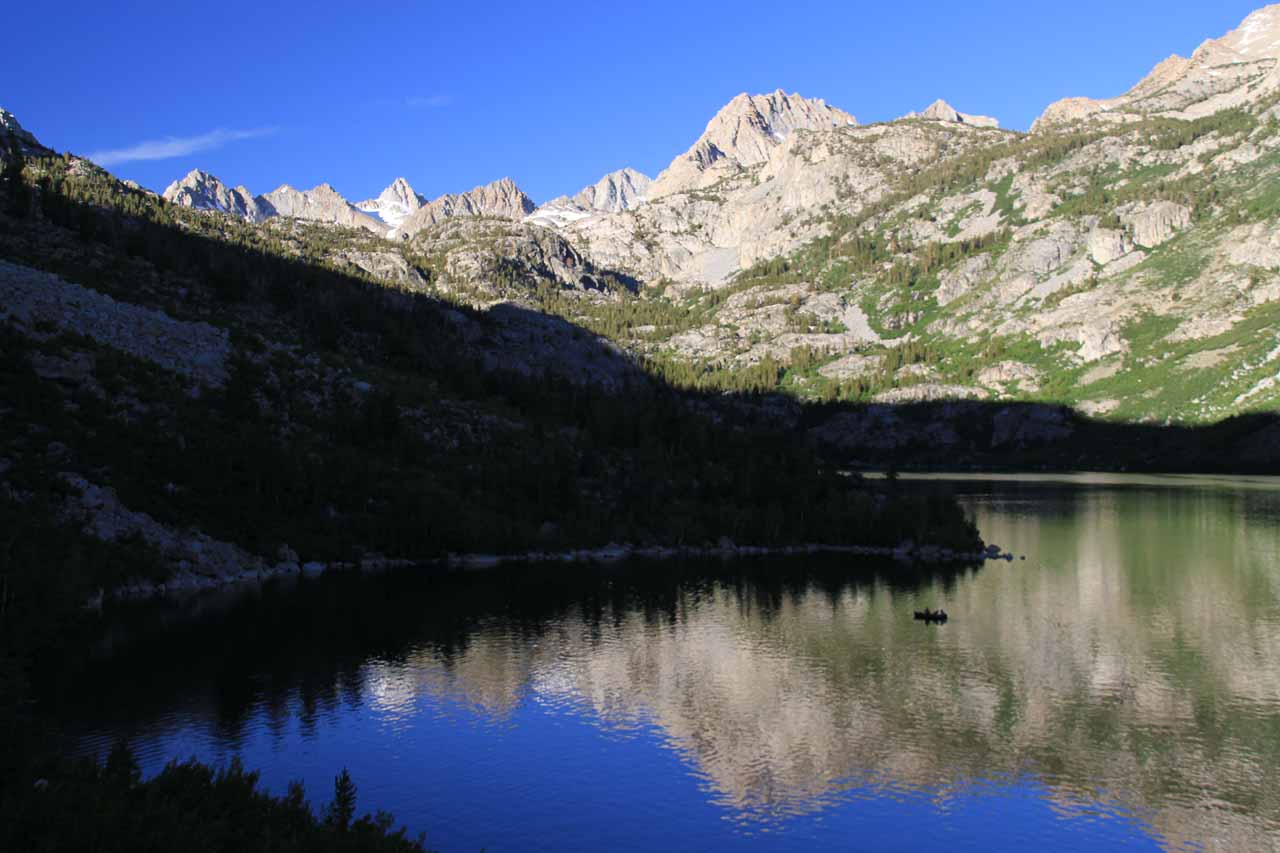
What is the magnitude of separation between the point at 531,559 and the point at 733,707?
54.4m

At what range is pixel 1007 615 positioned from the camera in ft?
258

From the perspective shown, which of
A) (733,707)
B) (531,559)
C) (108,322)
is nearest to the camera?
(733,707)

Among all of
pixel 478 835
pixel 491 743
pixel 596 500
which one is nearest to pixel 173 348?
pixel 596 500

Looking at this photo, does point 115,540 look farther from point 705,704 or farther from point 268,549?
point 705,704

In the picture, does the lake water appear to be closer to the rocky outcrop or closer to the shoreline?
the shoreline

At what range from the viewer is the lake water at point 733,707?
3897 cm

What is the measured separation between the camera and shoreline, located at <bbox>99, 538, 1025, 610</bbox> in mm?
77562

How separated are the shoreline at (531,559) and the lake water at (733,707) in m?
5.34

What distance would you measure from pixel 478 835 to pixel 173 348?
87.3 m

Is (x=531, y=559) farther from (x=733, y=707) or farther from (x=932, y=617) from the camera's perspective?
(x=733, y=707)

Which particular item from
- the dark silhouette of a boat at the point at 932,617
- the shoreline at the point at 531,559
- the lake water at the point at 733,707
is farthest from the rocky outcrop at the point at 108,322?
the dark silhouette of a boat at the point at 932,617

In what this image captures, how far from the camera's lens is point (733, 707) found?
53500mm

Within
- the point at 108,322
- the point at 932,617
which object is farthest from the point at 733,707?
the point at 108,322

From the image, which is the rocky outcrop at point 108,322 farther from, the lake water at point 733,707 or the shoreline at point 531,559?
the lake water at point 733,707
